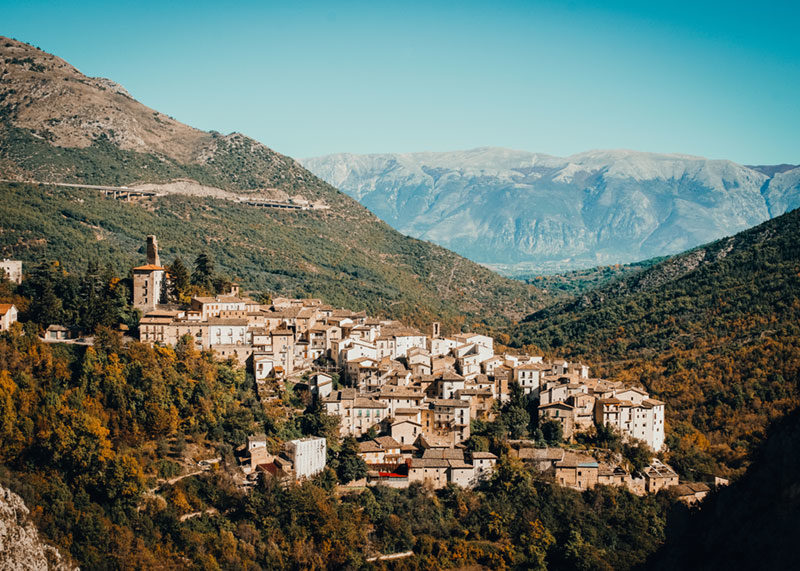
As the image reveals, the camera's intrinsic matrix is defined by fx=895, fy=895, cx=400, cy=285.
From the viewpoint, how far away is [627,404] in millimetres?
51656

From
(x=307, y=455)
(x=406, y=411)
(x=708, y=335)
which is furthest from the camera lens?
(x=708, y=335)

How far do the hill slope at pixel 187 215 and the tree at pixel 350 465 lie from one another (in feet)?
110

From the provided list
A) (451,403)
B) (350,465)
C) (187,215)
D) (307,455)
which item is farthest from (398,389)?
(187,215)

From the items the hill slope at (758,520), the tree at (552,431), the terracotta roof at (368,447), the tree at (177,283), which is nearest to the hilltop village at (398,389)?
the terracotta roof at (368,447)

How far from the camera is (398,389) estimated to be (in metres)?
50.8

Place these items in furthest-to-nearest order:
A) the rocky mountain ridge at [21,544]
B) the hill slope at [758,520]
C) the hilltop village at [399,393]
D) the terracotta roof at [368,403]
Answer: the terracotta roof at [368,403]
the hilltop village at [399,393]
the rocky mountain ridge at [21,544]
the hill slope at [758,520]

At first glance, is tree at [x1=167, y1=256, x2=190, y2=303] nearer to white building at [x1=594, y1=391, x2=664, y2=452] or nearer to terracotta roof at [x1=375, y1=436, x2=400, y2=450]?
terracotta roof at [x1=375, y1=436, x2=400, y2=450]

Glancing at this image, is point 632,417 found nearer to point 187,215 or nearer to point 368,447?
point 368,447

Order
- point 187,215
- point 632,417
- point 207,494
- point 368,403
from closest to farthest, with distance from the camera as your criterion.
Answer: point 207,494
point 368,403
point 632,417
point 187,215

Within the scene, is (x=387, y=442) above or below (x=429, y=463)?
above

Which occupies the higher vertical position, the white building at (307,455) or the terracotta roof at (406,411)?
the terracotta roof at (406,411)

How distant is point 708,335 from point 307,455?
50090 millimetres

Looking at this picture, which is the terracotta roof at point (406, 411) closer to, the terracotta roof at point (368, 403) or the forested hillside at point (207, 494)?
the terracotta roof at point (368, 403)

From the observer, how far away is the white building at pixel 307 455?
44.2 meters
